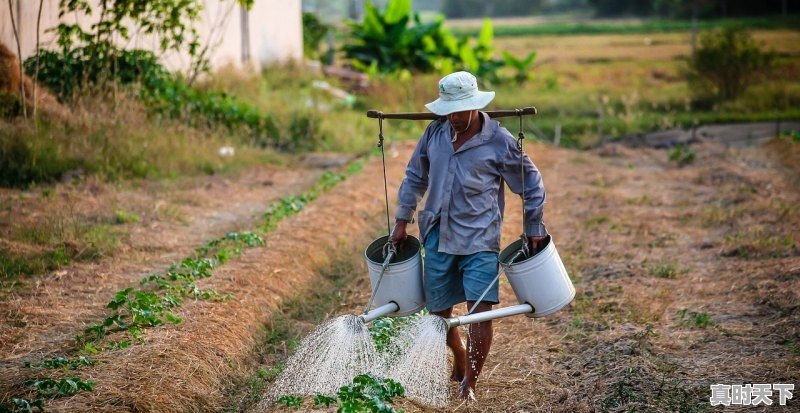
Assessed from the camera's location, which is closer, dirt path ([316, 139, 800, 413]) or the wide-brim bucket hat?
the wide-brim bucket hat

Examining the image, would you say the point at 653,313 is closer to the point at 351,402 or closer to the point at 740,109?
the point at 351,402

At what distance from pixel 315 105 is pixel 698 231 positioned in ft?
26.2

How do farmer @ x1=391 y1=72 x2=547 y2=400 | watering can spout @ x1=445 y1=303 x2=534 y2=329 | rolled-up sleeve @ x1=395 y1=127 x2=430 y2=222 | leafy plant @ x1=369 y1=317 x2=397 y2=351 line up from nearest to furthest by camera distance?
1. watering can spout @ x1=445 y1=303 x2=534 y2=329
2. farmer @ x1=391 y1=72 x2=547 y2=400
3. rolled-up sleeve @ x1=395 y1=127 x2=430 y2=222
4. leafy plant @ x1=369 y1=317 x2=397 y2=351

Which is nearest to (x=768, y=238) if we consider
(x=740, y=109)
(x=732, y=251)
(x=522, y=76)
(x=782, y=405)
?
(x=732, y=251)

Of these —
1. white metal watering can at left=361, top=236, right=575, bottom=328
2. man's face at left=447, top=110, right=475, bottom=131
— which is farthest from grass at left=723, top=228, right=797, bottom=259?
man's face at left=447, top=110, right=475, bottom=131

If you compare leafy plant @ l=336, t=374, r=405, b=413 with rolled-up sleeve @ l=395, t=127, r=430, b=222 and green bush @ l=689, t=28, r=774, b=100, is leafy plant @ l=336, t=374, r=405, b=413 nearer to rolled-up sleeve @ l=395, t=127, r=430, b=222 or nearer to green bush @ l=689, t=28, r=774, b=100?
rolled-up sleeve @ l=395, t=127, r=430, b=222

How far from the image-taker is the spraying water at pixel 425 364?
456 centimetres

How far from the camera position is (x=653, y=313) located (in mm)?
6230

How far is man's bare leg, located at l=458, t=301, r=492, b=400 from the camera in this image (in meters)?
4.71

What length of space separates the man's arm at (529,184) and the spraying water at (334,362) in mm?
949

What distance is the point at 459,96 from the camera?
182 inches

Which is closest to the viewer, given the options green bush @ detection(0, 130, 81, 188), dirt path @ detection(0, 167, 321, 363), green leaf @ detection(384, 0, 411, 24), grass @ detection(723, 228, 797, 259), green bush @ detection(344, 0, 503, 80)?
dirt path @ detection(0, 167, 321, 363)

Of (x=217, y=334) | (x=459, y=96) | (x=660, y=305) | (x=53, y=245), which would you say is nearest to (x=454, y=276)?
(x=459, y=96)

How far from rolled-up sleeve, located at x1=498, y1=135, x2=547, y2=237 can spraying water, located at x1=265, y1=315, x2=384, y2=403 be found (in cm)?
96
